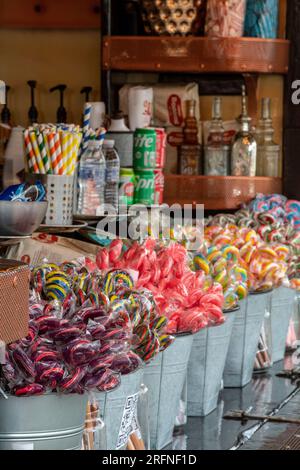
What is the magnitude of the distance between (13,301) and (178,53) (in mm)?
3236

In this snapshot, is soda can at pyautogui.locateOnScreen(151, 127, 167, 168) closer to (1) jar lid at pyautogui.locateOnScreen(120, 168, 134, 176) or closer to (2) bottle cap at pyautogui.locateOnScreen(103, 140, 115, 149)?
(1) jar lid at pyautogui.locateOnScreen(120, 168, 134, 176)

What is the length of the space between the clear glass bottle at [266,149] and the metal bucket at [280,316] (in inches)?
63.6

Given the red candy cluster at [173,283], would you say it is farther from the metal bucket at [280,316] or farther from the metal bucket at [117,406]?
the metal bucket at [280,316]

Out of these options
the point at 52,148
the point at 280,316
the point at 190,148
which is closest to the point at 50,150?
the point at 52,148

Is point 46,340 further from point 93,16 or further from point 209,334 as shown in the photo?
point 93,16

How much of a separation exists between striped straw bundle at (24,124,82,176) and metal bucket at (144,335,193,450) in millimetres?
712

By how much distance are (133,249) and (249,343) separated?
1.96 ft

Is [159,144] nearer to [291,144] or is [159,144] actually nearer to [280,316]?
[280,316]

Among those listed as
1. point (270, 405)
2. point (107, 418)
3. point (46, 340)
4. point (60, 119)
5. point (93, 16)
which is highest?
point (93, 16)

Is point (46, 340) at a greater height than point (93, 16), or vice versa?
point (93, 16)

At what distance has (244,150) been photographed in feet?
14.8

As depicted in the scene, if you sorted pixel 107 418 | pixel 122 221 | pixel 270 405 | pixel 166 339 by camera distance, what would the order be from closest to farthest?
1. pixel 107 418
2. pixel 166 339
3. pixel 270 405
4. pixel 122 221

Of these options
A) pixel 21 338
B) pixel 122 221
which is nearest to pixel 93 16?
pixel 122 221
